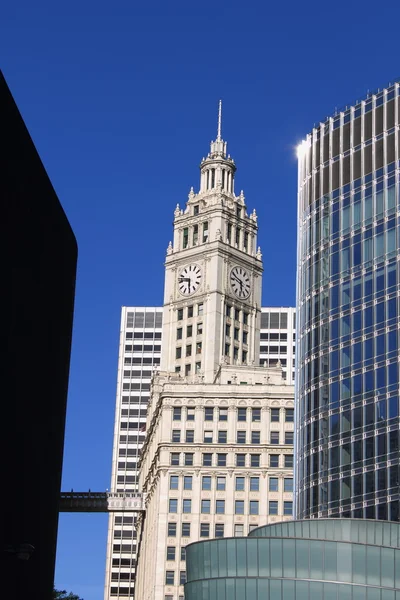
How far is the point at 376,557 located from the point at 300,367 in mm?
33683

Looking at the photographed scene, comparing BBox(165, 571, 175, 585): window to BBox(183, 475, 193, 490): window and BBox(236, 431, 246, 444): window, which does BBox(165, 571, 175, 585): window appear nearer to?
BBox(183, 475, 193, 490): window

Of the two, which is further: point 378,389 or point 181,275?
point 181,275

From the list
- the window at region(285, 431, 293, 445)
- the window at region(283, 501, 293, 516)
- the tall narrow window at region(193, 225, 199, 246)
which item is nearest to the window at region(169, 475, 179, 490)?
the window at region(283, 501, 293, 516)

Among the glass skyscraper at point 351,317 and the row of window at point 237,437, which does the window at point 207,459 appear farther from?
the glass skyscraper at point 351,317

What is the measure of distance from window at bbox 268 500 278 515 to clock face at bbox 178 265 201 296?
123 feet

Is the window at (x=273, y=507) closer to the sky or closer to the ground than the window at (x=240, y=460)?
closer to the ground

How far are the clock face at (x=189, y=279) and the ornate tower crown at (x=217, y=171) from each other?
1341cm

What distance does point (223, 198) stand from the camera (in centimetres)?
17950

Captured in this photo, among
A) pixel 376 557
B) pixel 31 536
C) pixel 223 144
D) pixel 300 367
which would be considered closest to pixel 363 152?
pixel 300 367

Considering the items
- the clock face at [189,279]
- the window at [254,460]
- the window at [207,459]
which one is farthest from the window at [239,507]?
the clock face at [189,279]

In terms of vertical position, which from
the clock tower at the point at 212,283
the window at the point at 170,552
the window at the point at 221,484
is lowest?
the window at the point at 170,552

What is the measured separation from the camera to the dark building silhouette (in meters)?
44.7

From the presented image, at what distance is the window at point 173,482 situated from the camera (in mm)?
148125

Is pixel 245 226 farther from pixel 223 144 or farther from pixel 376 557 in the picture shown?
pixel 376 557
